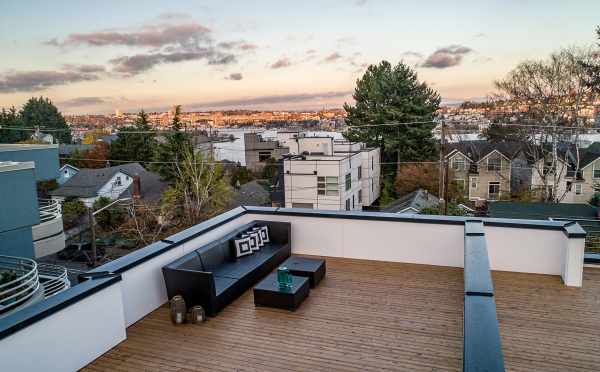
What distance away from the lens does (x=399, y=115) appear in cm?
3256

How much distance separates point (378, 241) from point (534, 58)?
62.7 ft

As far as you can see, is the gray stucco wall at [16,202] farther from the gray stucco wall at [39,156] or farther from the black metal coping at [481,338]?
the black metal coping at [481,338]

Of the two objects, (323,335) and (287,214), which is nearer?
(323,335)

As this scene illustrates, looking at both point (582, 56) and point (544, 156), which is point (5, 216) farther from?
point (544, 156)

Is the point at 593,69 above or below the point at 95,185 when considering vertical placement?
above

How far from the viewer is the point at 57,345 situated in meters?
3.46

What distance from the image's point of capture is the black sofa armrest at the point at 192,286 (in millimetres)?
4641

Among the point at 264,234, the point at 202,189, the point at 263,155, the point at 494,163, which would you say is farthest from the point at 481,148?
the point at 264,234

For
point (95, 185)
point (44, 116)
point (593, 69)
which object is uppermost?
point (44, 116)

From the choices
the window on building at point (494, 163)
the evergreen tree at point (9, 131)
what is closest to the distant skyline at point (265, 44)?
the window on building at point (494, 163)

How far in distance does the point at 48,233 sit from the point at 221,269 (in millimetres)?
10540

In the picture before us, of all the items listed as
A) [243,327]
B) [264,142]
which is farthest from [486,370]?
[264,142]

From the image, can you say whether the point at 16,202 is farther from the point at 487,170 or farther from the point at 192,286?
the point at 487,170

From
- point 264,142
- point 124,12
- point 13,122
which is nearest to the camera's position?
point 124,12
